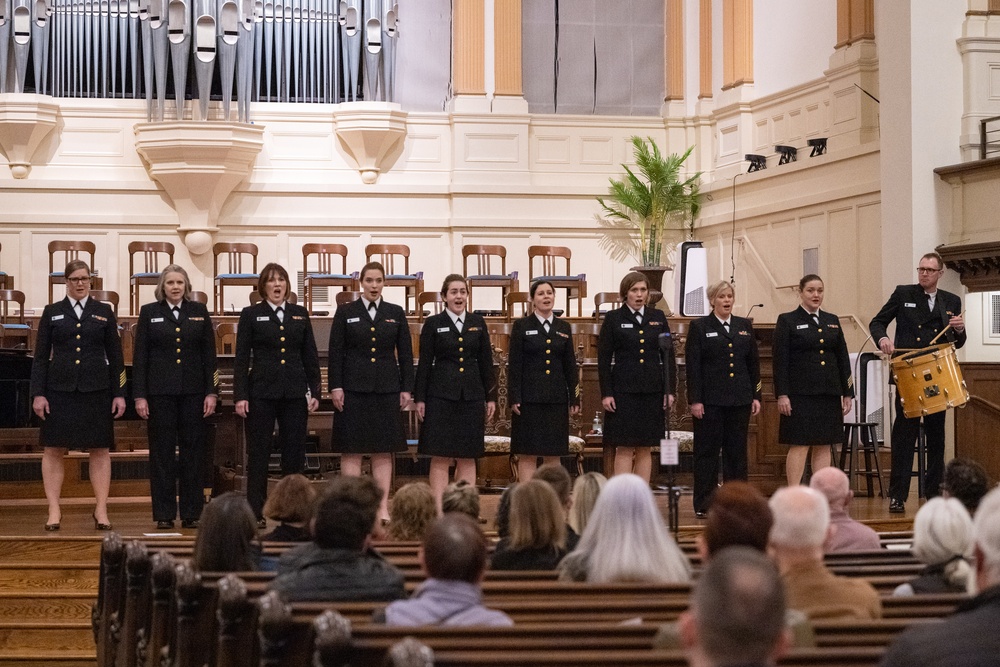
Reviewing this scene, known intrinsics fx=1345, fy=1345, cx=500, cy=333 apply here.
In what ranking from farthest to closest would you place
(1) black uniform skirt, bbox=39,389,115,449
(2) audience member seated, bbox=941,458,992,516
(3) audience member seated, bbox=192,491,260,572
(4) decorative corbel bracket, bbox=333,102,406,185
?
1. (4) decorative corbel bracket, bbox=333,102,406,185
2. (1) black uniform skirt, bbox=39,389,115,449
3. (2) audience member seated, bbox=941,458,992,516
4. (3) audience member seated, bbox=192,491,260,572

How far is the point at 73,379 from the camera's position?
6176 millimetres

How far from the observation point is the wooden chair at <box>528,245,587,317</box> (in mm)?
10062

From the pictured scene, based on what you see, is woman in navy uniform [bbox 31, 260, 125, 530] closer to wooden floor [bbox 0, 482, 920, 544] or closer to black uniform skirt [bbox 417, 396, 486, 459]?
wooden floor [bbox 0, 482, 920, 544]

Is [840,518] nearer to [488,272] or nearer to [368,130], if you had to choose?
[488,272]

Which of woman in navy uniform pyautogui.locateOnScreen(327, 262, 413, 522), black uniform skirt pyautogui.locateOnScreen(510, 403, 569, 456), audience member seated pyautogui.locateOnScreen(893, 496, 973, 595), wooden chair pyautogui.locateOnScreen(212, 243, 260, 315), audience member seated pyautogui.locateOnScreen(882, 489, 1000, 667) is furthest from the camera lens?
wooden chair pyautogui.locateOnScreen(212, 243, 260, 315)

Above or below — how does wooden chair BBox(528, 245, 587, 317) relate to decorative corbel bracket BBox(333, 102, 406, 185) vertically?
below

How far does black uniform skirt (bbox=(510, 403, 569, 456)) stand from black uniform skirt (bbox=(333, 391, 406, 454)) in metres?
0.58

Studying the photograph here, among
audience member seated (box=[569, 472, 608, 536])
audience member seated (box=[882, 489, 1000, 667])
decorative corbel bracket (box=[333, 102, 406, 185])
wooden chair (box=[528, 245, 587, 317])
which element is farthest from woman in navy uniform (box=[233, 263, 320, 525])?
decorative corbel bracket (box=[333, 102, 406, 185])

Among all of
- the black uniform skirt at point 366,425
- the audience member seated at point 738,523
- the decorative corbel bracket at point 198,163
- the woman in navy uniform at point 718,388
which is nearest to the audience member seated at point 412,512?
the audience member seated at point 738,523

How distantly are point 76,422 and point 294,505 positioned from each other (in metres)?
2.43

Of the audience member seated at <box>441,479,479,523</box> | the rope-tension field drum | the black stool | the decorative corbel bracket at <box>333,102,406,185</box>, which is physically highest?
the decorative corbel bracket at <box>333,102,406,185</box>

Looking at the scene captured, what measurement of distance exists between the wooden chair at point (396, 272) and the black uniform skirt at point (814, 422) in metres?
3.92

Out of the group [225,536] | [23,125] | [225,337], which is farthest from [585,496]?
[23,125]

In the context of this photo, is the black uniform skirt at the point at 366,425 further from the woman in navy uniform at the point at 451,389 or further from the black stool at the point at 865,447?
the black stool at the point at 865,447
